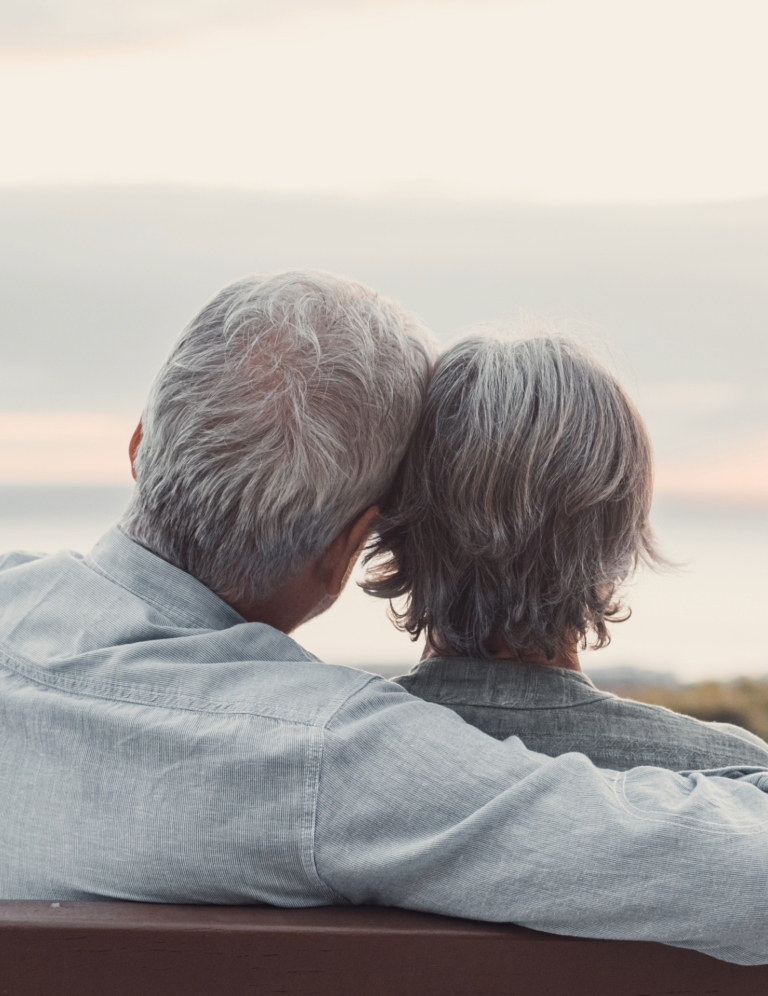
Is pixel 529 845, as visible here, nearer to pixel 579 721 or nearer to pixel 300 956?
pixel 300 956

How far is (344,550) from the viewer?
1.10 m

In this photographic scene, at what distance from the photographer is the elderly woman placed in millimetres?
1076

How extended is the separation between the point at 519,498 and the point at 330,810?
42cm

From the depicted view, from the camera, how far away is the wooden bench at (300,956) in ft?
2.46

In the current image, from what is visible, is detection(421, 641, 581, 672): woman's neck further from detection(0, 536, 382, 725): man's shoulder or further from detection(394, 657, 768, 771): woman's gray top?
detection(0, 536, 382, 725): man's shoulder

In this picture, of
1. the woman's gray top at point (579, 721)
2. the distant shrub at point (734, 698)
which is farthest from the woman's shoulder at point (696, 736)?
the distant shrub at point (734, 698)

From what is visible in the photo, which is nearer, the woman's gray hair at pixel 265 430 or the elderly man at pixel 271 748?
the elderly man at pixel 271 748

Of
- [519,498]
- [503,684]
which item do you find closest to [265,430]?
[519,498]

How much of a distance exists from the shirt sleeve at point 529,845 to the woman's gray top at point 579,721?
0.75 ft

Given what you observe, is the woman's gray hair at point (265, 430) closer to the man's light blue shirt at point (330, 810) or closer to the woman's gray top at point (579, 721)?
Answer: the man's light blue shirt at point (330, 810)

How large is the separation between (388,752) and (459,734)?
0.21 feet

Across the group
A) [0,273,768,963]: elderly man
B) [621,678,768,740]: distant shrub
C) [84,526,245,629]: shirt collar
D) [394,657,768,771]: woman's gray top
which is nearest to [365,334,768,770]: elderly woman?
[394,657,768,771]: woman's gray top

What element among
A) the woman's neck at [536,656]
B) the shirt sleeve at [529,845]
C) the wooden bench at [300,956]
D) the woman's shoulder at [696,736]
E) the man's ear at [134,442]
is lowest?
the wooden bench at [300,956]

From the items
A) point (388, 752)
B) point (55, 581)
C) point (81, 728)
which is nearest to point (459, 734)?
point (388, 752)
